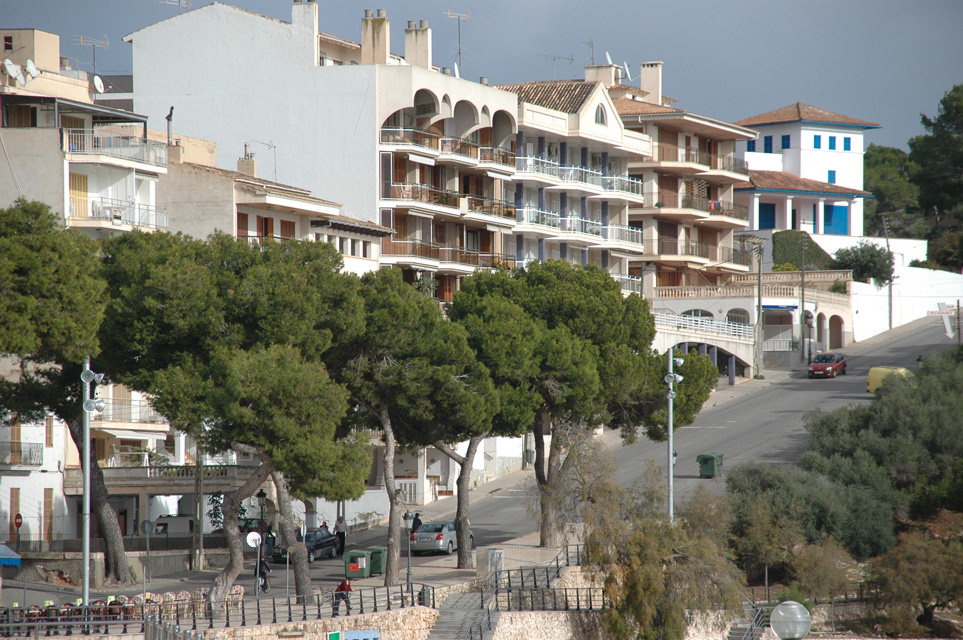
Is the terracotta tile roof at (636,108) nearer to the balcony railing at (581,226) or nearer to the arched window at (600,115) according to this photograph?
the arched window at (600,115)

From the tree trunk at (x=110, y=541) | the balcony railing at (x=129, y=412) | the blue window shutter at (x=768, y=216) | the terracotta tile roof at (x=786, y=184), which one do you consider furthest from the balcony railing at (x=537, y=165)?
the tree trunk at (x=110, y=541)

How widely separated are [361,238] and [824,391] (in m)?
27.4

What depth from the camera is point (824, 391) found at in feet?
237

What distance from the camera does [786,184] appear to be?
10156 centimetres

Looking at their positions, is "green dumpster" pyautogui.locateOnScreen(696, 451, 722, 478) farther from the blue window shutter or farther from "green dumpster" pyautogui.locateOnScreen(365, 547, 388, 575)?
the blue window shutter

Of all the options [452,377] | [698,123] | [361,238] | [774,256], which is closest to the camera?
[452,377]

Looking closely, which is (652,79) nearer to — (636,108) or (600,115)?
(636,108)

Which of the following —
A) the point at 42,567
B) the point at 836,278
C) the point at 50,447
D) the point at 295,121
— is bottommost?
the point at 42,567

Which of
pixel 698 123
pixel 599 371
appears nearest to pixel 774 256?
pixel 698 123

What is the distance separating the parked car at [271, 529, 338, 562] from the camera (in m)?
48.6

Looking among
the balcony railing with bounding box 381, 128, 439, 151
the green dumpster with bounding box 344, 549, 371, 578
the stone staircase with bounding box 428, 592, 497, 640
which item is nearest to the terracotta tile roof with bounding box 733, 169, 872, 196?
the balcony railing with bounding box 381, 128, 439, 151

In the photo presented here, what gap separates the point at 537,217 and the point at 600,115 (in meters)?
8.32

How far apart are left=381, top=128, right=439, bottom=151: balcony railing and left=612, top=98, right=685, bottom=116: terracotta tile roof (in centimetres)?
2119

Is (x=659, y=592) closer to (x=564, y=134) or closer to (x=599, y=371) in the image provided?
(x=599, y=371)
